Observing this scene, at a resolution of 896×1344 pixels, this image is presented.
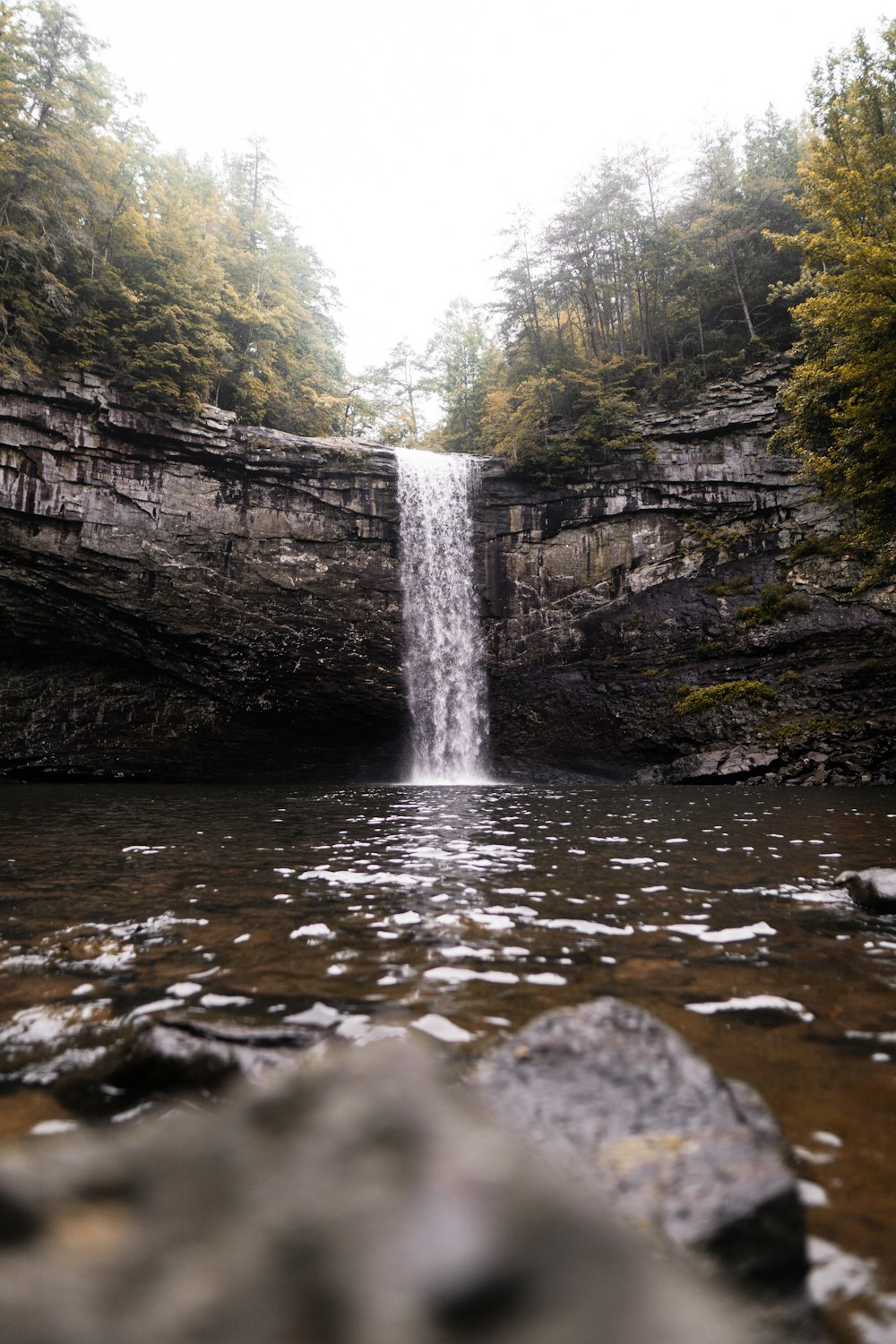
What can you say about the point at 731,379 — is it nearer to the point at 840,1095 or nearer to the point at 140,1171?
the point at 840,1095

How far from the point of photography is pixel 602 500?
21781 mm

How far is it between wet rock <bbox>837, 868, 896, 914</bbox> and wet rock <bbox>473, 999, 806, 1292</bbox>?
3.65 m

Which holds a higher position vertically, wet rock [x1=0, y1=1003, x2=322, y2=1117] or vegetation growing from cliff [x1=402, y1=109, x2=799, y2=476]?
vegetation growing from cliff [x1=402, y1=109, x2=799, y2=476]

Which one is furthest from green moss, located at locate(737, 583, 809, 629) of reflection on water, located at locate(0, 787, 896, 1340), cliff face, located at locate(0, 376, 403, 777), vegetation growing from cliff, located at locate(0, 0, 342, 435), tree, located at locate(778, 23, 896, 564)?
vegetation growing from cliff, located at locate(0, 0, 342, 435)

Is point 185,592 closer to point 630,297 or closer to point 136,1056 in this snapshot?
point 136,1056

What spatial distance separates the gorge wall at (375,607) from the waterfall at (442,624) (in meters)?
0.62

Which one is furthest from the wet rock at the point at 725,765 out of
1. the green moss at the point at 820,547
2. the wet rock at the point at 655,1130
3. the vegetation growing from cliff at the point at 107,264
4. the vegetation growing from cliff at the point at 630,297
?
the vegetation growing from cliff at the point at 107,264

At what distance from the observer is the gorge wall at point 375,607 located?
18172mm

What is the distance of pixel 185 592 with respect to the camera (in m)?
19.3

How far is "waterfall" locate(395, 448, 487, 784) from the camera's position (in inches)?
846

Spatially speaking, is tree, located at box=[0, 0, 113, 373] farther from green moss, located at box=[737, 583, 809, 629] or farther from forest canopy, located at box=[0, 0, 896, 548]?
green moss, located at box=[737, 583, 809, 629]

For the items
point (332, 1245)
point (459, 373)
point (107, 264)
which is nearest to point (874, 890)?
Result: point (332, 1245)

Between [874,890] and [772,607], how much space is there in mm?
16592

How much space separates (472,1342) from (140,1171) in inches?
50.5
